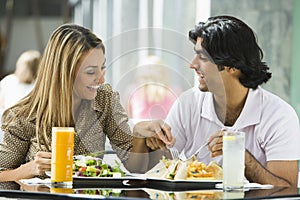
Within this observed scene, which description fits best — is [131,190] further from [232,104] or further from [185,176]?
[232,104]

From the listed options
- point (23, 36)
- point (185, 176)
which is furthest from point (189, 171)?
point (23, 36)

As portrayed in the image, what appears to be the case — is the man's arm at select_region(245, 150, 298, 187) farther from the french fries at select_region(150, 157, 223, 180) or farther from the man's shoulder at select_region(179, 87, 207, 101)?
the man's shoulder at select_region(179, 87, 207, 101)

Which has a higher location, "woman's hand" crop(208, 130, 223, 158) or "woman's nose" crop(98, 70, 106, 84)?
"woman's nose" crop(98, 70, 106, 84)

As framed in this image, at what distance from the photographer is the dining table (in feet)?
5.99

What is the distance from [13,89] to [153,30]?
3.02 m

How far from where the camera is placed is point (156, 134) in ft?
7.66

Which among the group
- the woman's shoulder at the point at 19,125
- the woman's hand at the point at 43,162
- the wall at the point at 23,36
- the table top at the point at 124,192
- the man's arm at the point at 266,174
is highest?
the wall at the point at 23,36

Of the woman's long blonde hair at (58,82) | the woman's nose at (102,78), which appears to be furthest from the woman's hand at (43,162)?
the woman's nose at (102,78)

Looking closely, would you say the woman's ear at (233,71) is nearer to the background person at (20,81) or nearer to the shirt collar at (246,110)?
the shirt collar at (246,110)

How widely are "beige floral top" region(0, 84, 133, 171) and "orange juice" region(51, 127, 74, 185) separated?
18.5 inches

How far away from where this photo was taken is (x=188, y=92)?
2553 millimetres

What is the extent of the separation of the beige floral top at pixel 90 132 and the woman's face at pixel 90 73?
0.09m

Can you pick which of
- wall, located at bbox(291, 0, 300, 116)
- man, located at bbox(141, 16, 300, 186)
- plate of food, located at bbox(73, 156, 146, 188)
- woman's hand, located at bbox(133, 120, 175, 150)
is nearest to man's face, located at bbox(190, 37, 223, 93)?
man, located at bbox(141, 16, 300, 186)

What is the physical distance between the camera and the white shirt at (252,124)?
2.45 meters
